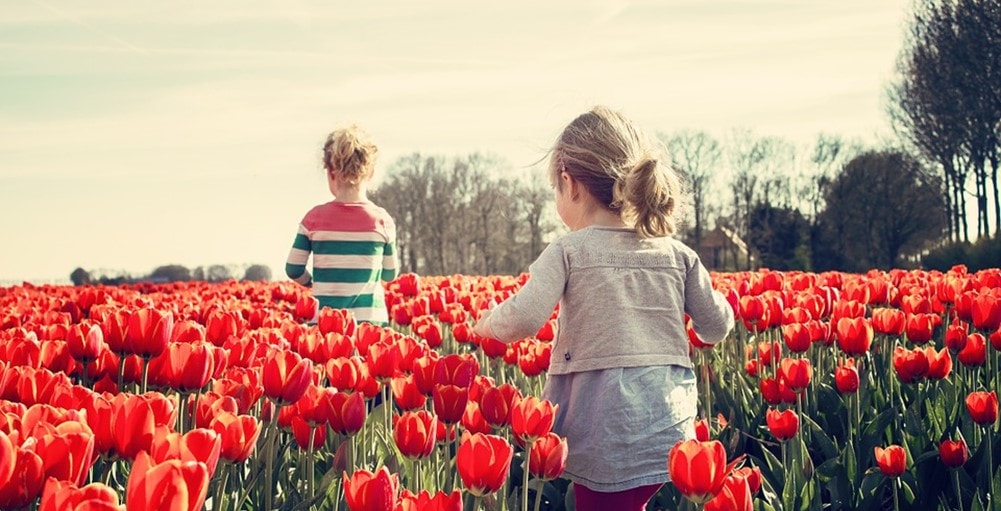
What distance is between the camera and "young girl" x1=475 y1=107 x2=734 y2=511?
133 inches

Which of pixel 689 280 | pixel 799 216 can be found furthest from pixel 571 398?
pixel 799 216

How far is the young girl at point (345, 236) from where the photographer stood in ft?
20.9

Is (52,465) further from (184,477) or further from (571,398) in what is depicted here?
(571,398)

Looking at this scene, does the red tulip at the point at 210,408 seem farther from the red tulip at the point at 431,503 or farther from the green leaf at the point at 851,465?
the green leaf at the point at 851,465

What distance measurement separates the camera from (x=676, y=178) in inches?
147

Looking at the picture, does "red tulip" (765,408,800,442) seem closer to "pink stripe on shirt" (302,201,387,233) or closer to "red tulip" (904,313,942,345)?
"red tulip" (904,313,942,345)

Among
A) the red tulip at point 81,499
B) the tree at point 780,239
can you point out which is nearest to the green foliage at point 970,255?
the red tulip at point 81,499

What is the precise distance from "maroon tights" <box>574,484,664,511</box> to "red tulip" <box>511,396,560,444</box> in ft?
2.65

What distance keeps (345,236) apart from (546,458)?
3.88 meters

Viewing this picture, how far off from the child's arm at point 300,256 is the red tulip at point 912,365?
3.75 metres

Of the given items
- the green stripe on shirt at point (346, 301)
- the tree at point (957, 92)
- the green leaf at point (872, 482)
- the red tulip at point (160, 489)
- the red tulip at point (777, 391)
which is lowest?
the green leaf at point (872, 482)

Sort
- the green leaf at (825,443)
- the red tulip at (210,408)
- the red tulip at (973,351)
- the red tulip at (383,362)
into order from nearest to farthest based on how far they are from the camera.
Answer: the red tulip at (210,408) → the red tulip at (383,362) → the green leaf at (825,443) → the red tulip at (973,351)

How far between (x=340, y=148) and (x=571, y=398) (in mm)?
3248

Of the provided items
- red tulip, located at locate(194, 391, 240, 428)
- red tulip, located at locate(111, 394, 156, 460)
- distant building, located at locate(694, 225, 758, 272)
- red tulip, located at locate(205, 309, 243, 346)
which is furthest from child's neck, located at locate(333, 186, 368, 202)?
distant building, located at locate(694, 225, 758, 272)
